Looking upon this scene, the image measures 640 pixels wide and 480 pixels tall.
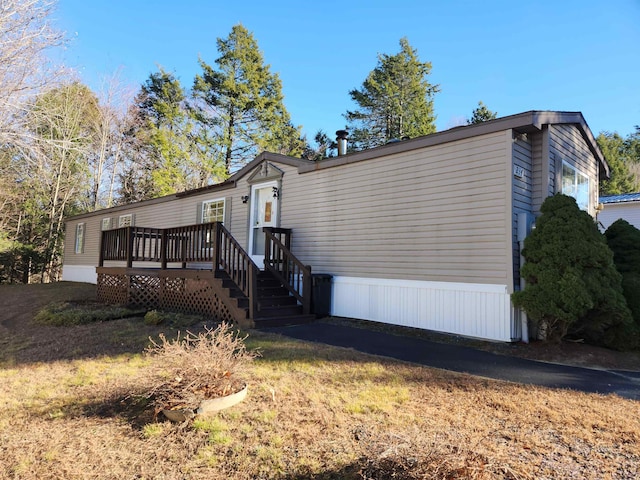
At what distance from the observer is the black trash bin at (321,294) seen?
788 cm

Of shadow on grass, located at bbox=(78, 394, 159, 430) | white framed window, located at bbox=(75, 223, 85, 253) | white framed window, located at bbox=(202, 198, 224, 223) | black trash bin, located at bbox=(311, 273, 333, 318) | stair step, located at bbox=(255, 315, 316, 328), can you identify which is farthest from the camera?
white framed window, located at bbox=(75, 223, 85, 253)

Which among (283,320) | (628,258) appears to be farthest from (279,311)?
(628,258)

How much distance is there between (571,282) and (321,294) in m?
4.39

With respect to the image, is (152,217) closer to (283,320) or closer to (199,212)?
(199,212)

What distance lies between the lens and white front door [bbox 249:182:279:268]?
9523 mm

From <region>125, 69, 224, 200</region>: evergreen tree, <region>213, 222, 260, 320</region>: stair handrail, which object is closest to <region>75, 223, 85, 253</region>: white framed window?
<region>125, 69, 224, 200</region>: evergreen tree

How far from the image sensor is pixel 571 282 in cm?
509

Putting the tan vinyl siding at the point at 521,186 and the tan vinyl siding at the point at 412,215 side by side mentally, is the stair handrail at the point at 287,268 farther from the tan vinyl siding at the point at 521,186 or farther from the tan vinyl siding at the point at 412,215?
the tan vinyl siding at the point at 521,186

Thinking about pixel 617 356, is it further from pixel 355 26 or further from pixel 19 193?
pixel 19 193

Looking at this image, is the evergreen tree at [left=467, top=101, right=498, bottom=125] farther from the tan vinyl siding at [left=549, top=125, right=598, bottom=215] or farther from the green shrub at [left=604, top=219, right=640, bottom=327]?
the green shrub at [left=604, top=219, right=640, bottom=327]

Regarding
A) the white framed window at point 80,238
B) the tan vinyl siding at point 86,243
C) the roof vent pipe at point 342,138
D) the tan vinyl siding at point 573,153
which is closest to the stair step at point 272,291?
the roof vent pipe at point 342,138

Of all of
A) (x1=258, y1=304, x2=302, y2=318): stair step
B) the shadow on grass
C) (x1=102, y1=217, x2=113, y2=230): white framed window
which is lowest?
the shadow on grass

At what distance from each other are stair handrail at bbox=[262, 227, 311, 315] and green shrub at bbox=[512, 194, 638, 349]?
12.0 feet

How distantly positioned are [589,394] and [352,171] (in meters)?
5.54
